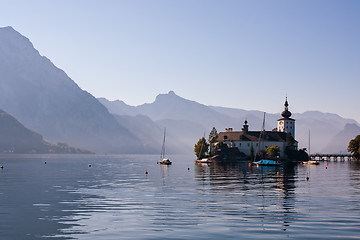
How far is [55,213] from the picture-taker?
147 feet

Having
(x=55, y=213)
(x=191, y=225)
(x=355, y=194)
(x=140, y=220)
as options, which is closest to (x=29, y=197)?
(x=55, y=213)

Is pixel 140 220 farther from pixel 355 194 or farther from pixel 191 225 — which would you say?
pixel 355 194

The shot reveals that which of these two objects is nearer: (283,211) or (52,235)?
(52,235)

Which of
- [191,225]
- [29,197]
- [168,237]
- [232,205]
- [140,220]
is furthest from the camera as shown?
[29,197]

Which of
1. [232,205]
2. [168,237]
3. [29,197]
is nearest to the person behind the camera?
[168,237]

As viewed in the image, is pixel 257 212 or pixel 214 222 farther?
pixel 257 212

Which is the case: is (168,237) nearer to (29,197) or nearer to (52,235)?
(52,235)

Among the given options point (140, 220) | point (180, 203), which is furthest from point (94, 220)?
point (180, 203)

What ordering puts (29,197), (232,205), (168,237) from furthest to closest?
(29,197), (232,205), (168,237)

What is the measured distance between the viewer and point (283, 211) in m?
45.2

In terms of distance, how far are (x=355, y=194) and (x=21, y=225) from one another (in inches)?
1728

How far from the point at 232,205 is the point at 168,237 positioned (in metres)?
17.5

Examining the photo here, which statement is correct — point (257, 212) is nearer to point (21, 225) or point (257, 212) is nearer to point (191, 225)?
point (191, 225)

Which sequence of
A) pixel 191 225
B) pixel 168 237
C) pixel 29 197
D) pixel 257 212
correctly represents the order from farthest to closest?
pixel 29 197 < pixel 257 212 < pixel 191 225 < pixel 168 237
